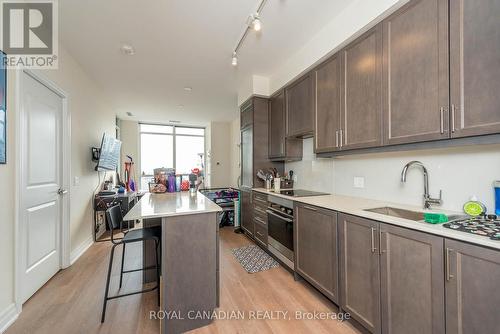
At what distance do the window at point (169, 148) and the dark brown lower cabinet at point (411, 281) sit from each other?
5.94 meters

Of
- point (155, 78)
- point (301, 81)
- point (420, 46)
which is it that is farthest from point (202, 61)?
point (420, 46)

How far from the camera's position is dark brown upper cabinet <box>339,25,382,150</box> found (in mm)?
1710

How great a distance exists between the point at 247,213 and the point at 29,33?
340 cm

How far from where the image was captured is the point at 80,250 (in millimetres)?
2904

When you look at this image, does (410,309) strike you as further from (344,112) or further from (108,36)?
(108,36)

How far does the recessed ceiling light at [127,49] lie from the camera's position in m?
2.53

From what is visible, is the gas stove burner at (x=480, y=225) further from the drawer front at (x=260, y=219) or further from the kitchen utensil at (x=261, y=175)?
the kitchen utensil at (x=261, y=175)

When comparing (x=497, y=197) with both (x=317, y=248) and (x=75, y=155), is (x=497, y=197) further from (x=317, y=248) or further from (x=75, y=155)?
(x=75, y=155)

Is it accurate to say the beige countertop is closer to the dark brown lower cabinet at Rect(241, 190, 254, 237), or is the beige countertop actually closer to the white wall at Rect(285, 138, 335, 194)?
the white wall at Rect(285, 138, 335, 194)

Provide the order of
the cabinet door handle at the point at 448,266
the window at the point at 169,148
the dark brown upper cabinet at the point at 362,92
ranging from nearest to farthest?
the cabinet door handle at the point at 448,266
the dark brown upper cabinet at the point at 362,92
the window at the point at 169,148

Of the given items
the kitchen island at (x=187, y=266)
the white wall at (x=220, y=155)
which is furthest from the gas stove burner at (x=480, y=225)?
the white wall at (x=220, y=155)

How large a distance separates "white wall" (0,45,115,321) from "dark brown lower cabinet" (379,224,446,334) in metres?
2.84

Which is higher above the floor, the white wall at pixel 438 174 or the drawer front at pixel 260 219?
the white wall at pixel 438 174

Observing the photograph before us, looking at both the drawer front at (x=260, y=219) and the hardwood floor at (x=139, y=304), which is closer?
the hardwood floor at (x=139, y=304)
